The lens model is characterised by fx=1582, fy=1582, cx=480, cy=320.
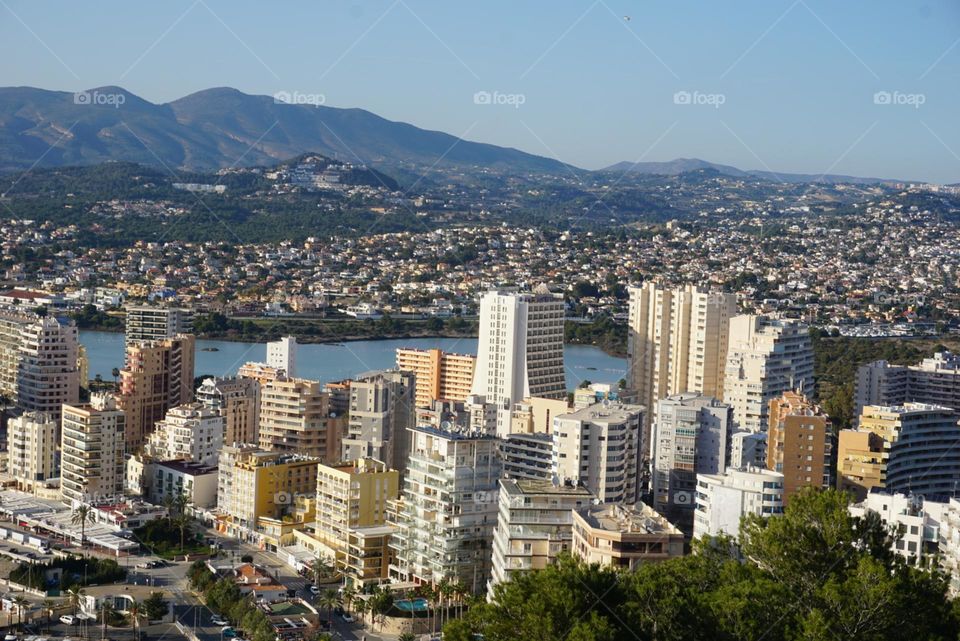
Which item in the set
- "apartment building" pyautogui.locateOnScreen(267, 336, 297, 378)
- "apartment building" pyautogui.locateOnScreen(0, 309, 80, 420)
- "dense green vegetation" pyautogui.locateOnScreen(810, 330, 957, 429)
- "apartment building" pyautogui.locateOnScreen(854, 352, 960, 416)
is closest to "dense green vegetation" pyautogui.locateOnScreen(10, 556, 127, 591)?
"apartment building" pyautogui.locateOnScreen(0, 309, 80, 420)

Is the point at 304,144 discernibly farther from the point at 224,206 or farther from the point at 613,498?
the point at 613,498

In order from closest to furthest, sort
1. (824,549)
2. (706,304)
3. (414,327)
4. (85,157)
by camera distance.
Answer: (824,549), (706,304), (414,327), (85,157)

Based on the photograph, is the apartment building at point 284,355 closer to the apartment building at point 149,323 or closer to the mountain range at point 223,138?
the apartment building at point 149,323

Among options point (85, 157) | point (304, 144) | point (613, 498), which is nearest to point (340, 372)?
point (613, 498)

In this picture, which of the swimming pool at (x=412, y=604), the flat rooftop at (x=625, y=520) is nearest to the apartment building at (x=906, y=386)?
the swimming pool at (x=412, y=604)

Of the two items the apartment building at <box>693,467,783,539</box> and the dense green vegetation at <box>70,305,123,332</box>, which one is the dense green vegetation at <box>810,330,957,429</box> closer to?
Result: the apartment building at <box>693,467,783,539</box>
